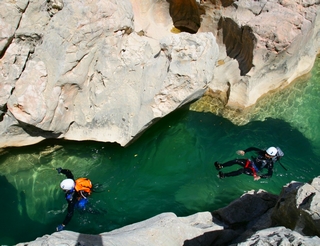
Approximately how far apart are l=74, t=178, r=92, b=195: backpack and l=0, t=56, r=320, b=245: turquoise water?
1.61 feet

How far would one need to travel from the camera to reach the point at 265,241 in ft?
14.7

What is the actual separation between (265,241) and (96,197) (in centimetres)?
491

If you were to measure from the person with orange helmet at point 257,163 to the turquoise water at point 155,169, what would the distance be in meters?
0.31

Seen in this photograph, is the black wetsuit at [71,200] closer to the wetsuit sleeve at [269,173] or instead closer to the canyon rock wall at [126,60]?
the canyon rock wall at [126,60]

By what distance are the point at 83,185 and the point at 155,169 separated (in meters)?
1.95

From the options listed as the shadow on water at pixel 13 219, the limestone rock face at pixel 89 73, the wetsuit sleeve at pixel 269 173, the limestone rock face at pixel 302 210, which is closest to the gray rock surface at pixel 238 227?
the limestone rock face at pixel 302 210

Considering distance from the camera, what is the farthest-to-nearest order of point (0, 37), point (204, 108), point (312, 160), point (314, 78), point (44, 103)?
point (314, 78)
point (204, 108)
point (312, 160)
point (44, 103)
point (0, 37)

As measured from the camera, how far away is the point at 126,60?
8.44 metres

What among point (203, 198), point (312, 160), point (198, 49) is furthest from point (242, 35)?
point (203, 198)

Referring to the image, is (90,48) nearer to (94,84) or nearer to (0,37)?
(94,84)

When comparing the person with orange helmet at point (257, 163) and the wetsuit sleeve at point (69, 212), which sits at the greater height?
the person with orange helmet at point (257, 163)

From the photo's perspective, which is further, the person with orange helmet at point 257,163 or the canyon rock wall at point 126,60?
the person with orange helmet at point 257,163

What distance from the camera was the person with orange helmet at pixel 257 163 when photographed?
841 centimetres

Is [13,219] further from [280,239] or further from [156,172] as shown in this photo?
[280,239]
